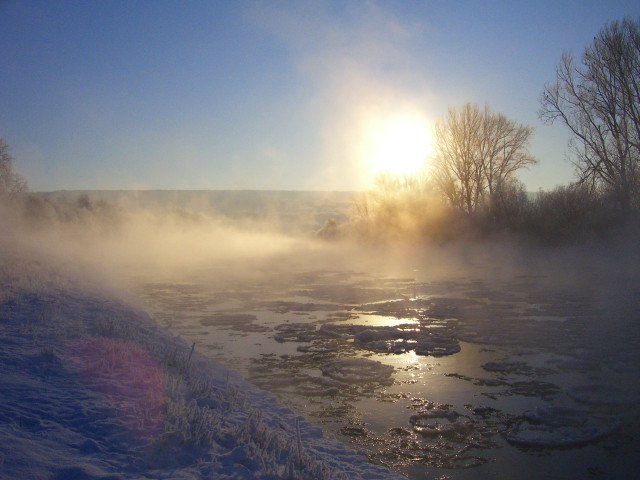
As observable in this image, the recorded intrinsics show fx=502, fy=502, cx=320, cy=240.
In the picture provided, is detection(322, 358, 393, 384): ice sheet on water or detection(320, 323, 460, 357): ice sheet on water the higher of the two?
detection(320, 323, 460, 357): ice sheet on water

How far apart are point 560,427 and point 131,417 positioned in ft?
20.3

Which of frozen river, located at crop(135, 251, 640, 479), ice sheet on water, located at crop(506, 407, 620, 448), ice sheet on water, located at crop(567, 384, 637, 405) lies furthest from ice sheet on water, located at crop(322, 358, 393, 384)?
ice sheet on water, located at crop(567, 384, 637, 405)

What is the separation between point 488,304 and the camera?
18734 millimetres

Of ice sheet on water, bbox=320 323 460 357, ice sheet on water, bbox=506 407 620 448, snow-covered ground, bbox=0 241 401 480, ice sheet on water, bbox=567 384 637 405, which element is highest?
snow-covered ground, bbox=0 241 401 480

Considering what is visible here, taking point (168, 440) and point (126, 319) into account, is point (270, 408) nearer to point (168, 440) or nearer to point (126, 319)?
point (168, 440)

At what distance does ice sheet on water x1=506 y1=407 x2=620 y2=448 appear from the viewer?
7.22 meters

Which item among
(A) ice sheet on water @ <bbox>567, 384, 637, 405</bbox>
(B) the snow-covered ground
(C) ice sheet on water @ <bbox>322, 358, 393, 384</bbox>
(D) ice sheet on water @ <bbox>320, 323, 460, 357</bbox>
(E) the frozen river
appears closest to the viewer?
(B) the snow-covered ground

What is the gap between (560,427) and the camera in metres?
7.68

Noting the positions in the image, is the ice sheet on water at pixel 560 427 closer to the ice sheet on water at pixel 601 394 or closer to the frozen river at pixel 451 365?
the frozen river at pixel 451 365

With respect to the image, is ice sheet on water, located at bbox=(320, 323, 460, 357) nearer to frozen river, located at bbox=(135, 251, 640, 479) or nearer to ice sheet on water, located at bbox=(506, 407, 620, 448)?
frozen river, located at bbox=(135, 251, 640, 479)

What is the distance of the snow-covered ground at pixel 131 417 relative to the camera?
495 centimetres

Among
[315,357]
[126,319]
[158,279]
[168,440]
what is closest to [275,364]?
[315,357]

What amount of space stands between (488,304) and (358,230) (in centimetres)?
3488

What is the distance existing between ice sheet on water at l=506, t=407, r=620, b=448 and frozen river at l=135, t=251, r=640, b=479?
0.03 metres
